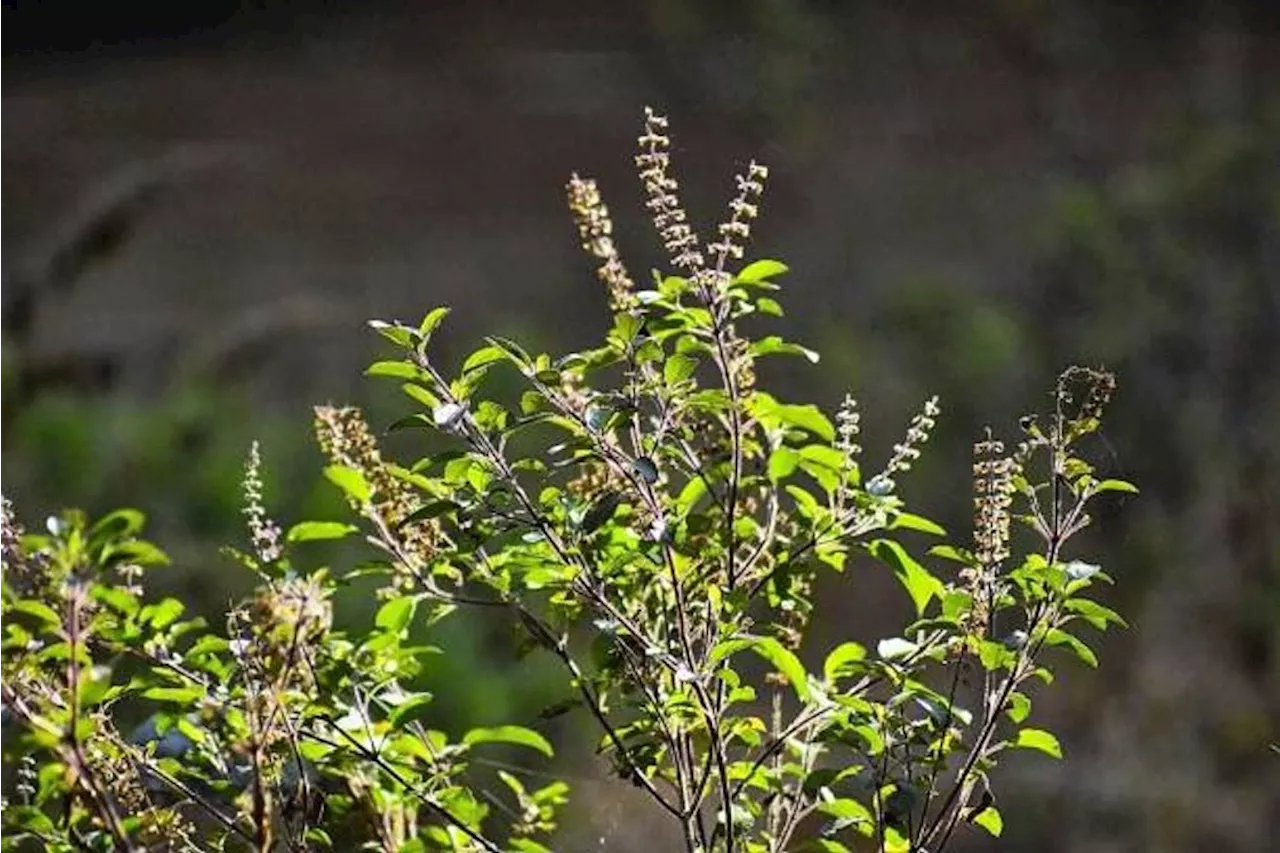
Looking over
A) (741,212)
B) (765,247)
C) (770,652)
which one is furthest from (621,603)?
(765,247)

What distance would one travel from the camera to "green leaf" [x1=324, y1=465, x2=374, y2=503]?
2.21 ft

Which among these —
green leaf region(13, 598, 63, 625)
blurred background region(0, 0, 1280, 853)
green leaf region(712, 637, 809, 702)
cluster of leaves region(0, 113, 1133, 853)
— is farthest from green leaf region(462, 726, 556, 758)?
blurred background region(0, 0, 1280, 853)

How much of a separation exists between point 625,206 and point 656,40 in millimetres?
500

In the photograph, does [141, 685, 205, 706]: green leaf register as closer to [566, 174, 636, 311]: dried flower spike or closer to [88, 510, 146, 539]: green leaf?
[88, 510, 146, 539]: green leaf

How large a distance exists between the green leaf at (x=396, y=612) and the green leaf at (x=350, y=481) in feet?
→ 0.17

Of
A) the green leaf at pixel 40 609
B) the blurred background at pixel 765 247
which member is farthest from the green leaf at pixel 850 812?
the blurred background at pixel 765 247

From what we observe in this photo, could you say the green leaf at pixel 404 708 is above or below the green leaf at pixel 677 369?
below

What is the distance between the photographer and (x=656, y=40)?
3.76 meters

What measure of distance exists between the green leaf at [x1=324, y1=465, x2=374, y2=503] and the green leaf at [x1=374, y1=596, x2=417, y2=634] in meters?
0.05

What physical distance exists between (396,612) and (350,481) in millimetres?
96

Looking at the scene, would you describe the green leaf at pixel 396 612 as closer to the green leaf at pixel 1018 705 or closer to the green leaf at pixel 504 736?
the green leaf at pixel 504 736

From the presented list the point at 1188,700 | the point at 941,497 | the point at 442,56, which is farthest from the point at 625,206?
the point at 1188,700

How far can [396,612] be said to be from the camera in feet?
2.50

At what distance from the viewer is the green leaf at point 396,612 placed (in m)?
0.76
